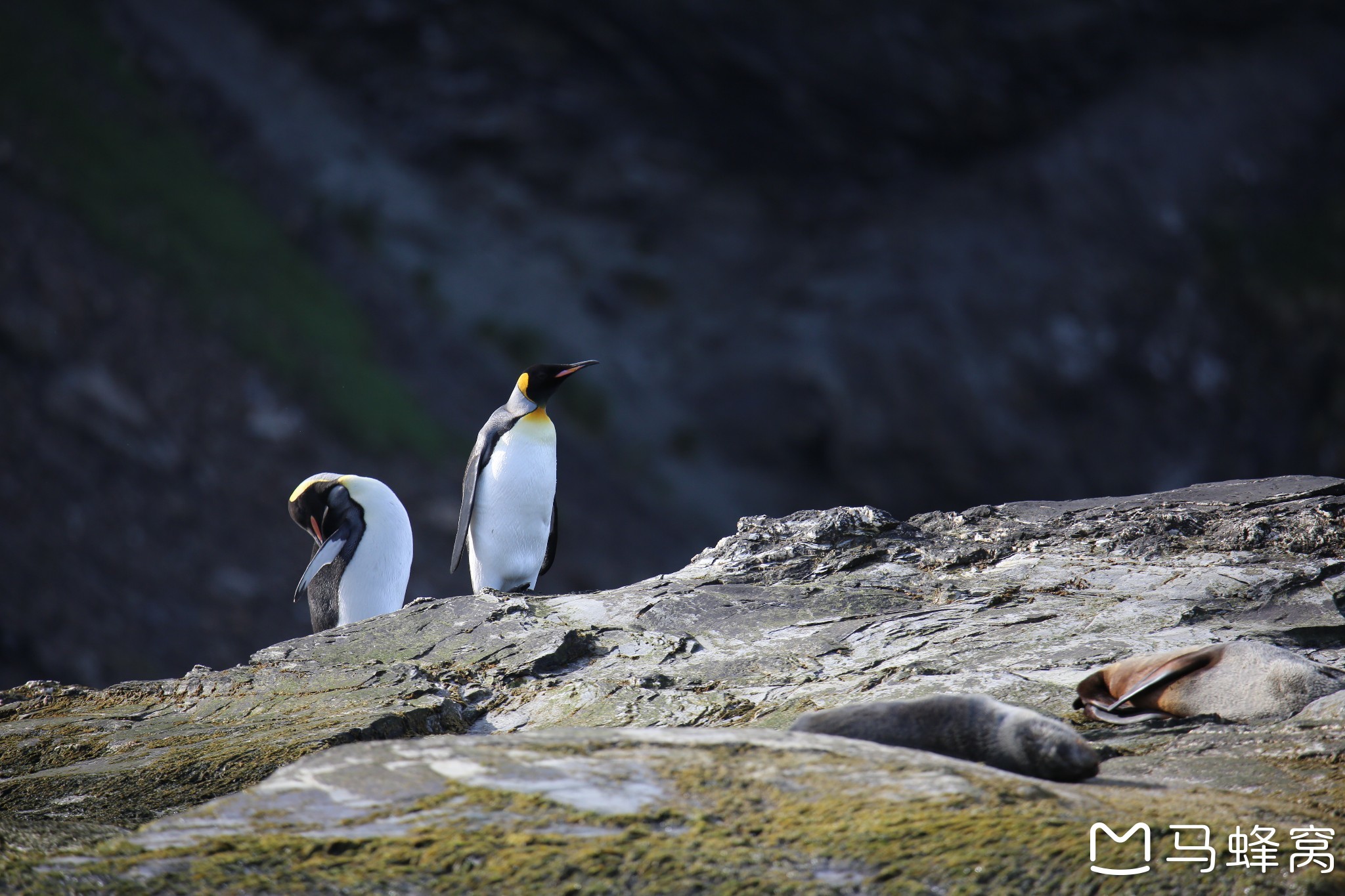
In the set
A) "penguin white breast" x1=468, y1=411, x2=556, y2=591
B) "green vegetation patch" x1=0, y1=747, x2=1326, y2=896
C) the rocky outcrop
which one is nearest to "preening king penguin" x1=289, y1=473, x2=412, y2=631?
"penguin white breast" x1=468, y1=411, x2=556, y2=591

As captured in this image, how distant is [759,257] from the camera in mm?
23203

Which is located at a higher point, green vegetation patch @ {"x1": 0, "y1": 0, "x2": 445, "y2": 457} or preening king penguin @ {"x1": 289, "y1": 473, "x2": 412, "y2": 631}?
green vegetation patch @ {"x1": 0, "y1": 0, "x2": 445, "y2": 457}

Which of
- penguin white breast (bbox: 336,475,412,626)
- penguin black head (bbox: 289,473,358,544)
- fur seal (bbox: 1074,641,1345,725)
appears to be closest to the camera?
fur seal (bbox: 1074,641,1345,725)

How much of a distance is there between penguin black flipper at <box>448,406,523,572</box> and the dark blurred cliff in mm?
8686

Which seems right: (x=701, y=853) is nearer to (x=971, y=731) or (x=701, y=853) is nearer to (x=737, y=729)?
(x=737, y=729)

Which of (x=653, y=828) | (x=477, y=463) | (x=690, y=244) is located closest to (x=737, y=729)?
(x=653, y=828)

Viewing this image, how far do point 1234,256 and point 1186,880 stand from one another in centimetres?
2202

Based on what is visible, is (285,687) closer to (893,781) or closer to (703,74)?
(893,781)

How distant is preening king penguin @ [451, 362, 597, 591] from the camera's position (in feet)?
26.5

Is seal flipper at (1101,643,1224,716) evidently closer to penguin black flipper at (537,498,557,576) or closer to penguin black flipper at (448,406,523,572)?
penguin black flipper at (448,406,523,572)

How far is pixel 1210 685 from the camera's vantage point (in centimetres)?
369

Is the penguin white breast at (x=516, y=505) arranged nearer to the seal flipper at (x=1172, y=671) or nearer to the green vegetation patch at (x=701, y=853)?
the seal flipper at (x=1172, y=671)

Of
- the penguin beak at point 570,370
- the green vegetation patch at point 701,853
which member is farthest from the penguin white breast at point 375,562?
the green vegetation patch at point 701,853

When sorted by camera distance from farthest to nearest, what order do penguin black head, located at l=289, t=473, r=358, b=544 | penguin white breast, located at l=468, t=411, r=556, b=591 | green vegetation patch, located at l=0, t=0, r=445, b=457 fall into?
green vegetation patch, located at l=0, t=0, r=445, b=457
penguin white breast, located at l=468, t=411, r=556, b=591
penguin black head, located at l=289, t=473, r=358, b=544
